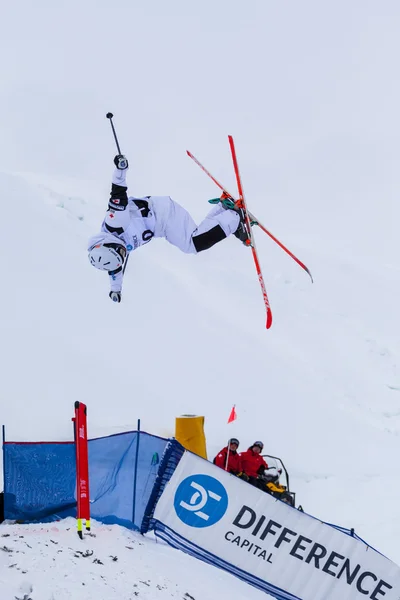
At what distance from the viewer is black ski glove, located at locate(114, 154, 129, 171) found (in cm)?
584

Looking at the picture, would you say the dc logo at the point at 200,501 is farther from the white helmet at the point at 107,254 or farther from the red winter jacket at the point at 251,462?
the red winter jacket at the point at 251,462

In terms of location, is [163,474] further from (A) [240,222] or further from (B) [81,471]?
(A) [240,222]

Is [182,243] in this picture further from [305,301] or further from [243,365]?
[305,301]

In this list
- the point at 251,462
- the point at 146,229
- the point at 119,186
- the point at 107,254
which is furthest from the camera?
the point at 251,462

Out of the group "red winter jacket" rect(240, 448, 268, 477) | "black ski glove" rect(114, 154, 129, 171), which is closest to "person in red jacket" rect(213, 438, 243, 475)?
"red winter jacket" rect(240, 448, 268, 477)

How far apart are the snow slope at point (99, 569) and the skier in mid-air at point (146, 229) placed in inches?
87.2

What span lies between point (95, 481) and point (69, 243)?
1306cm

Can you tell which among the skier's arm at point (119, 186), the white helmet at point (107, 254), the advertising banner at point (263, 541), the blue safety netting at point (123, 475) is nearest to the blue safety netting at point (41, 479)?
the blue safety netting at point (123, 475)

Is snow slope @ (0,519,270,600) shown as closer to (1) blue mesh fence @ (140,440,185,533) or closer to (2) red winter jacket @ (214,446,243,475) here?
(1) blue mesh fence @ (140,440,185,533)

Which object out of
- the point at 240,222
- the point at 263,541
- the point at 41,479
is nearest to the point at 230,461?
the point at 263,541

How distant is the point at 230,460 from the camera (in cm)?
945

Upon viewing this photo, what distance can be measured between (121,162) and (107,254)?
90 cm

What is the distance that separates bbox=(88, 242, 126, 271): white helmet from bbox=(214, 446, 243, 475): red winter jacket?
151 inches

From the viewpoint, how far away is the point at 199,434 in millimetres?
9914
